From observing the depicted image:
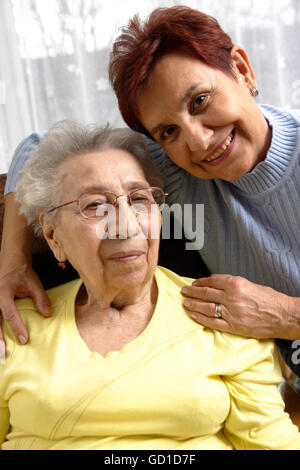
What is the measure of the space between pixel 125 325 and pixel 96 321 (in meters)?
0.09

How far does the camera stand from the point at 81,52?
2418 millimetres

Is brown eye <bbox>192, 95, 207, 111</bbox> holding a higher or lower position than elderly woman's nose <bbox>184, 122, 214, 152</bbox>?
higher

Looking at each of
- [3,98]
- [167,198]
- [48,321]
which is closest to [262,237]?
[167,198]

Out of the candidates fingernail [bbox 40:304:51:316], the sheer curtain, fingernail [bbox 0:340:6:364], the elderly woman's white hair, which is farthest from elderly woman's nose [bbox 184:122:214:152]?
the sheer curtain

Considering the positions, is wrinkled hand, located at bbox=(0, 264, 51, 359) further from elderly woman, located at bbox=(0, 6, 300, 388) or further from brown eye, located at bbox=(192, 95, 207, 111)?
brown eye, located at bbox=(192, 95, 207, 111)

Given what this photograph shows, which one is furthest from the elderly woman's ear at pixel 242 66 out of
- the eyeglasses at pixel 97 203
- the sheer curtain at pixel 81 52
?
the sheer curtain at pixel 81 52

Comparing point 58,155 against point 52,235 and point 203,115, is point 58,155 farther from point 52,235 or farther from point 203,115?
point 203,115

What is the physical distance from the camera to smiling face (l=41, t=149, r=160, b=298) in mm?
1307

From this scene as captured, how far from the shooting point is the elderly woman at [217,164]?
4.58ft

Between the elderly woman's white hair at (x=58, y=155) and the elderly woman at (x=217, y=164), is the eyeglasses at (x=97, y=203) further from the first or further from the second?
the elderly woman at (x=217, y=164)

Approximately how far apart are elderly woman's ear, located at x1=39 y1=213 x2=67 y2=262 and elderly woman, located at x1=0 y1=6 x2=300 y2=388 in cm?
15
